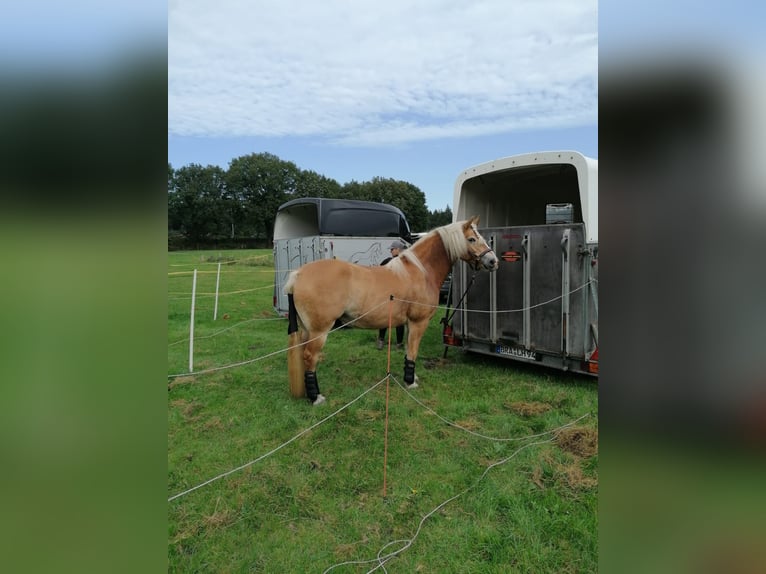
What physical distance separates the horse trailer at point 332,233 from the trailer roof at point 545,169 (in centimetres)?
343

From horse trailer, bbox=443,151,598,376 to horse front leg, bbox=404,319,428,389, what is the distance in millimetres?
805

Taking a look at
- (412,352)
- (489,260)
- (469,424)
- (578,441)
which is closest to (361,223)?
(489,260)

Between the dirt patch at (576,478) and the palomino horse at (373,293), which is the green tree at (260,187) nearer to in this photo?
the palomino horse at (373,293)

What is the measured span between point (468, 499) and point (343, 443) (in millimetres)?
1265

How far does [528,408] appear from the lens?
435 cm

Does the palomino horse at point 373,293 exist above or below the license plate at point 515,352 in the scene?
above

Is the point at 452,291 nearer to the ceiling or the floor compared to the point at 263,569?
nearer to the ceiling

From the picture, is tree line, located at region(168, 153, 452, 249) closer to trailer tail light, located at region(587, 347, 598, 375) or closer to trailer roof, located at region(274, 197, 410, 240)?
trailer roof, located at region(274, 197, 410, 240)

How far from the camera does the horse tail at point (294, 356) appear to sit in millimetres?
4547

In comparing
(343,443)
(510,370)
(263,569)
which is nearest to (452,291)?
(510,370)

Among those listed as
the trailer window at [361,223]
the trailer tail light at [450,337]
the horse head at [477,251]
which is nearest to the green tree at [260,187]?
the trailer window at [361,223]

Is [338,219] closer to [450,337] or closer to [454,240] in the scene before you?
[450,337]
